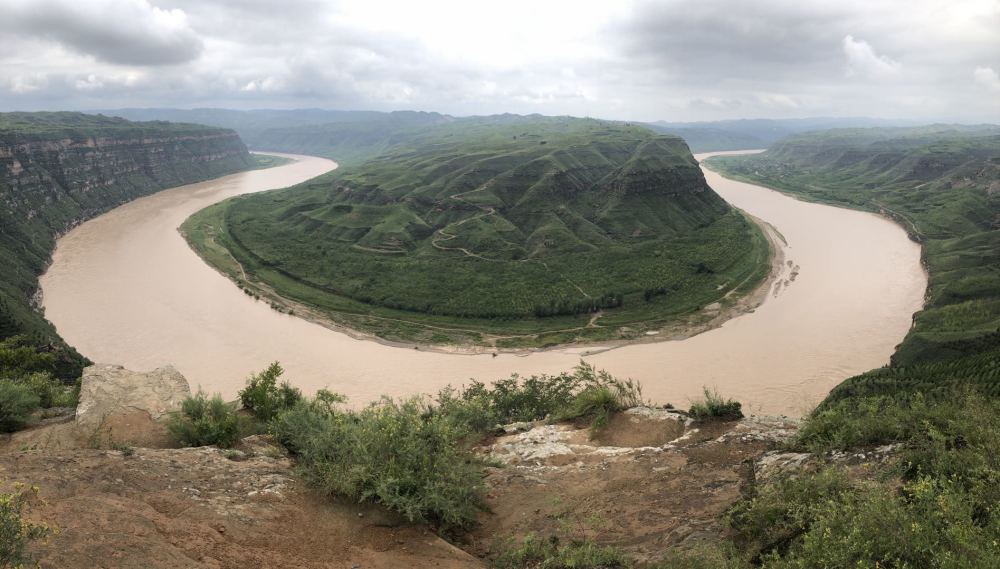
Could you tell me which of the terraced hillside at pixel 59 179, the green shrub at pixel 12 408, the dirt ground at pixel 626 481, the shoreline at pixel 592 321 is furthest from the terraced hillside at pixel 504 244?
the green shrub at pixel 12 408

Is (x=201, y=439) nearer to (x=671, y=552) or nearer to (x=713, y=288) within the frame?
(x=671, y=552)

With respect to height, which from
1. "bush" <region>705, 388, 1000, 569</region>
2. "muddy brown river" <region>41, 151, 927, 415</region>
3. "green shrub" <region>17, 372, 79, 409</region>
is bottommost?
"muddy brown river" <region>41, 151, 927, 415</region>

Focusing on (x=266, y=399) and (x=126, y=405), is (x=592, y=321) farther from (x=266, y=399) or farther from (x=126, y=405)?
(x=126, y=405)

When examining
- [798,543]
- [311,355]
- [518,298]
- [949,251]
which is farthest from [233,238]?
[949,251]

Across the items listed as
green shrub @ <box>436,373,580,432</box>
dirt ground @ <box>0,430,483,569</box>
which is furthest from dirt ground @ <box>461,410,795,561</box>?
green shrub @ <box>436,373,580,432</box>

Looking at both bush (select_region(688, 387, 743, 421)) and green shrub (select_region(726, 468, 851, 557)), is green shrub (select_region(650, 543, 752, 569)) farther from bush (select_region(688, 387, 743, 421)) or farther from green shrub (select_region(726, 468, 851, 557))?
bush (select_region(688, 387, 743, 421))

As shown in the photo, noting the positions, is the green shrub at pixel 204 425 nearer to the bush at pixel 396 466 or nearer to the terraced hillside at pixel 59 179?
the bush at pixel 396 466

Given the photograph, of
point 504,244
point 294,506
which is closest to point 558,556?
point 294,506
